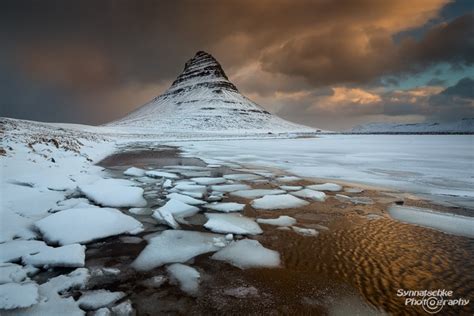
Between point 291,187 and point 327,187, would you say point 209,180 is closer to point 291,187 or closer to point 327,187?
point 291,187

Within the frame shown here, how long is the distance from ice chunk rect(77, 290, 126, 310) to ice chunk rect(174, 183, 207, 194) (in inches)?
175

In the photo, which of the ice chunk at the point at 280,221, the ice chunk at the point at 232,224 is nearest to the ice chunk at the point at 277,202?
the ice chunk at the point at 280,221

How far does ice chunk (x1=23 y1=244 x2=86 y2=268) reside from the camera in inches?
131

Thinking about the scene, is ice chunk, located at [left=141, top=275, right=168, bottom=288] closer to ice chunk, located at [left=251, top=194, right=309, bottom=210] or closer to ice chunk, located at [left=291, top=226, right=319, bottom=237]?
ice chunk, located at [left=291, top=226, right=319, bottom=237]

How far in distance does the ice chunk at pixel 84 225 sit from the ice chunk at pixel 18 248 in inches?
8.3

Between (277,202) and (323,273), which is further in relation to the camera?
(277,202)

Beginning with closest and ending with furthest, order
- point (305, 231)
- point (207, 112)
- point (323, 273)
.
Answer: point (323, 273)
point (305, 231)
point (207, 112)

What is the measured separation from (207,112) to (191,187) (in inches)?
5364

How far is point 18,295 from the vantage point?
2.67 meters

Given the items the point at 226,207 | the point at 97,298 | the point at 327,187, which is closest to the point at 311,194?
the point at 327,187

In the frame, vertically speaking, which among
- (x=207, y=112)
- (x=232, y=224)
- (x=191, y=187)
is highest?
(x=207, y=112)

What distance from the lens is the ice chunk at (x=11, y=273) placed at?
295 centimetres

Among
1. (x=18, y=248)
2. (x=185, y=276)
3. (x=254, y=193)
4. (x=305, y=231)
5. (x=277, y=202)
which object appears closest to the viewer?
(x=185, y=276)

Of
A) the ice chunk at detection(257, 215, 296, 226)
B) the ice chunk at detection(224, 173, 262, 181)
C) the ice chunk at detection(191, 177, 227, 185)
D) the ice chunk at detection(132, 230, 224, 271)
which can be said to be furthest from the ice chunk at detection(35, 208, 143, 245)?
the ice chunk at detection(224, 173, 262, 181)
